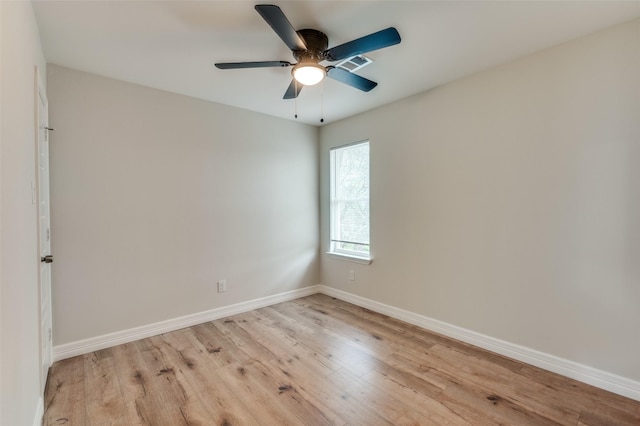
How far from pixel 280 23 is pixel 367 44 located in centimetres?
55

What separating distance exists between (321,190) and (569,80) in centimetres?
291

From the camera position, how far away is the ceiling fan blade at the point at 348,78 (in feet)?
7.13

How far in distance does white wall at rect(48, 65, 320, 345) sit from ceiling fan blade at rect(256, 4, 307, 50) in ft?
6.00

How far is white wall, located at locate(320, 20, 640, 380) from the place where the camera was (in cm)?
198

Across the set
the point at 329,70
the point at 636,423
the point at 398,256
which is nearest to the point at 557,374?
the point at 636,423

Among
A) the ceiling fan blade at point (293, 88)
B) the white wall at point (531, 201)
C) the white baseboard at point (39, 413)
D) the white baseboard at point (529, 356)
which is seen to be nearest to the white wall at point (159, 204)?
the white baseboard at point (39, 413)

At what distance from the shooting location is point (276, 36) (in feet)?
6.81

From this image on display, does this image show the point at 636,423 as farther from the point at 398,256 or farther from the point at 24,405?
the point at 24,405

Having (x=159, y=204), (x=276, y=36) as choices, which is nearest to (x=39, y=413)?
(x=159, y=204)

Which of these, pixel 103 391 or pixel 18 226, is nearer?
pixel 18 226

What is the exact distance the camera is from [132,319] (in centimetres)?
282

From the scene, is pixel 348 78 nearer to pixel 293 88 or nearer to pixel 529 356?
pixel 293 88

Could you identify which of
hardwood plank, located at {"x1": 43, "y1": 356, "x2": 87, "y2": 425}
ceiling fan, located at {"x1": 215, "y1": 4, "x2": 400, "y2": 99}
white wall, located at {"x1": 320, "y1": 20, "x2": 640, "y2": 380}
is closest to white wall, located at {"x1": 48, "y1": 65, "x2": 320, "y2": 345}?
hardwood plank, located at {"x1": 43, "y1": 356, "x2": 87, "y2": 425}

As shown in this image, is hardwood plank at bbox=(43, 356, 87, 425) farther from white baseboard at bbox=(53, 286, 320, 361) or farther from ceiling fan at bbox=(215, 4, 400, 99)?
ceiling fan at bbox=(215, 4, 400, 99)
